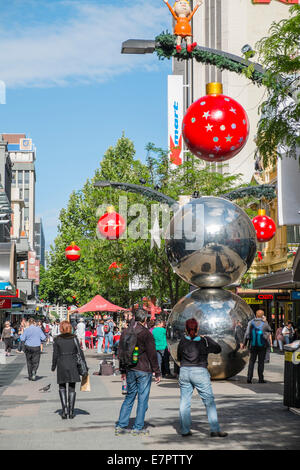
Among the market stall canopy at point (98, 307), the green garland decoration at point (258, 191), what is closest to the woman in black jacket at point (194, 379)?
the green garland decoration at point (258, 191)

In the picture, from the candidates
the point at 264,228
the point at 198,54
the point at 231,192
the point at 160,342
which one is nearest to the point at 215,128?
the point at 198,54

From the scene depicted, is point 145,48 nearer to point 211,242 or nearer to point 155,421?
point 211,242

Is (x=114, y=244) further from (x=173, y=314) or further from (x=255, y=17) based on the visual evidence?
(x=255, y=17)

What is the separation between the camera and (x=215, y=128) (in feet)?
36.2

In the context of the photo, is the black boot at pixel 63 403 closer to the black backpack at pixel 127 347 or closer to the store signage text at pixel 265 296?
the black backpack at pixel 127 347

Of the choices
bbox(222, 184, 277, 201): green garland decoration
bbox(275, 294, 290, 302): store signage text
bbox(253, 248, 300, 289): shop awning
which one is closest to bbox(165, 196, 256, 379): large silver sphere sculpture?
bbox(222, 184, 277, 201): green garland decoration

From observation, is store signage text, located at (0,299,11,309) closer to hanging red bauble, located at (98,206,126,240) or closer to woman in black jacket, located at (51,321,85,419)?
hanging red bauble, located at (98,206,126,240)

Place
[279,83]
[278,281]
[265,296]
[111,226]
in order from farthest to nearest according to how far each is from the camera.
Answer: [265,296], [278,281], [111,226], [279,83]

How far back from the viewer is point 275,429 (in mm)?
9461

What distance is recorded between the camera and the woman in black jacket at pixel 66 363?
11062 mm

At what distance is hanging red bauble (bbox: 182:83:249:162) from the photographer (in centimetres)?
1104

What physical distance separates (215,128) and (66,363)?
4.34m

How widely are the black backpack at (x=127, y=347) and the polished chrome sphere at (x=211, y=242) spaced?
15.4 ft
